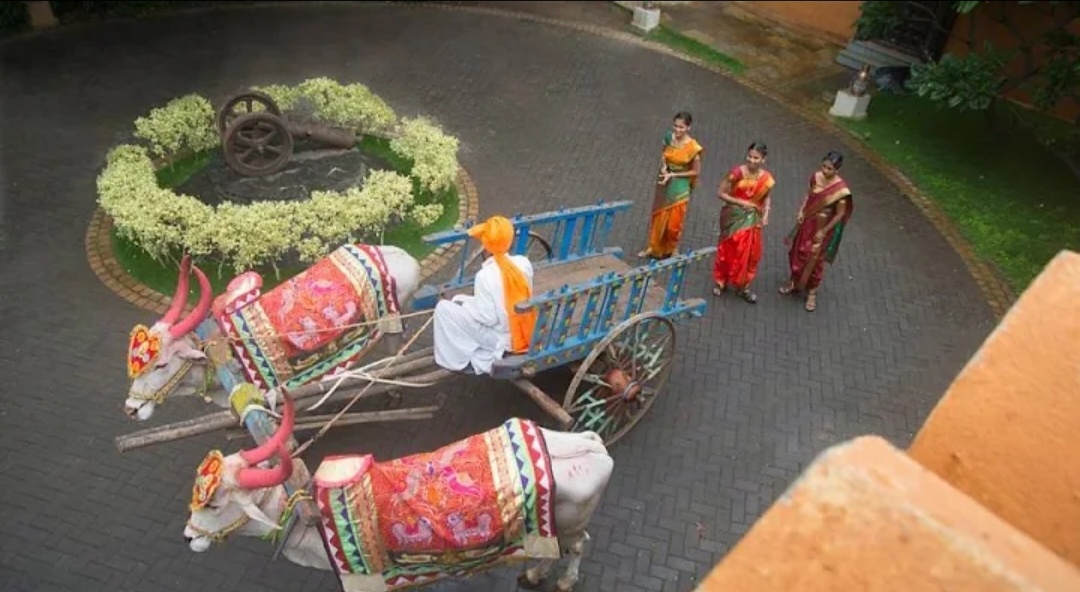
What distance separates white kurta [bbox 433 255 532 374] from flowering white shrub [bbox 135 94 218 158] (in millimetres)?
5487

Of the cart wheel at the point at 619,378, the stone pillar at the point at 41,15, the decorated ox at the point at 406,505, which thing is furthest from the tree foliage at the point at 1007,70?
the stone pillar at the point at 41,15

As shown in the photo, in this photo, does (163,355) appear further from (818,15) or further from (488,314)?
(818,15)

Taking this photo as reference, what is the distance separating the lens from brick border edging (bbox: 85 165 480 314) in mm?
7648

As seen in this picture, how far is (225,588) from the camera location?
5.30 meters

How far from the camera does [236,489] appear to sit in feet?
13.9

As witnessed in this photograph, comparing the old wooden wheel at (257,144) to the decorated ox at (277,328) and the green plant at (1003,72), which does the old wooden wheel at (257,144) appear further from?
the green plant at (1003,72)

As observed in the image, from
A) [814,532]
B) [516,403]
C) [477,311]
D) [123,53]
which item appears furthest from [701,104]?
[814,532]

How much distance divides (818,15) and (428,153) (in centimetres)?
976

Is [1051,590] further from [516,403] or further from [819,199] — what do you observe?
[819,199]

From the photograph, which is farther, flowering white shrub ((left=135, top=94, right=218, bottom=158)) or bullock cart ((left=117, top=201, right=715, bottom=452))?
flowering white shrub ((left=135, top=94, right=218, bottom=158))

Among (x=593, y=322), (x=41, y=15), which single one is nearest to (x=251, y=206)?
(x=593, y=322)

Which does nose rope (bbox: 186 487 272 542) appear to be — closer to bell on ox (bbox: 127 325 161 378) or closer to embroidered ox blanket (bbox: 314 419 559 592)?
embroidered ox blanket (bbox: 314 419 559 592)

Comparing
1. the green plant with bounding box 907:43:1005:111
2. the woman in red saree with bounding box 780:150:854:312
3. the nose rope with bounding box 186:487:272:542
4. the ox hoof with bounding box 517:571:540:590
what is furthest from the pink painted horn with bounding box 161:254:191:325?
the green plant with bounding box 907:43:1005:111

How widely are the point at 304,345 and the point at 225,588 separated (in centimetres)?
171
